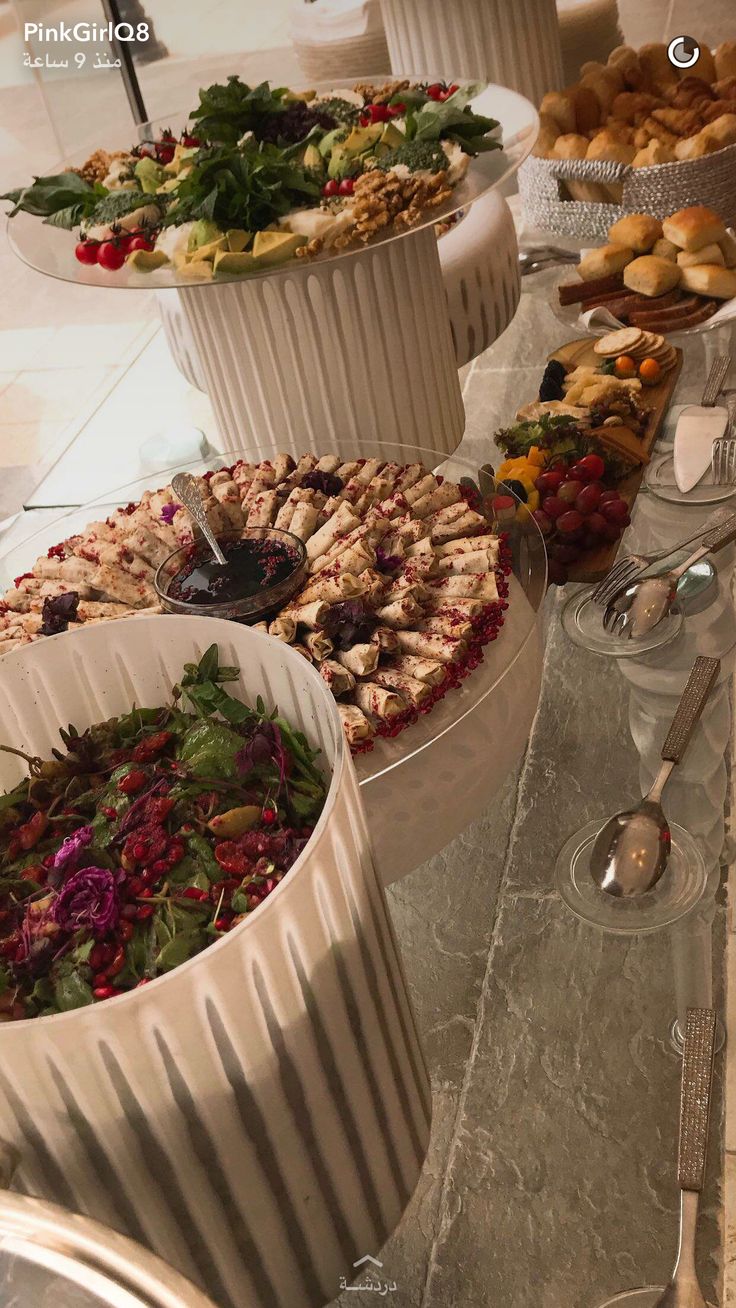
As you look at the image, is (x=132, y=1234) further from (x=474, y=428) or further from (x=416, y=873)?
(x=474, y=428)

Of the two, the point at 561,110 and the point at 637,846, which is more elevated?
the point at 561,110

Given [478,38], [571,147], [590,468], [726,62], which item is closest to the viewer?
[590,468]

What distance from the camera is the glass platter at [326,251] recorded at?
1.75 metres

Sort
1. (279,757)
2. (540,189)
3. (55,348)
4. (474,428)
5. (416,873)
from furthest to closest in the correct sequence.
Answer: (55,348) → (540,189) → (474,428) → (416,873) → (279,757)

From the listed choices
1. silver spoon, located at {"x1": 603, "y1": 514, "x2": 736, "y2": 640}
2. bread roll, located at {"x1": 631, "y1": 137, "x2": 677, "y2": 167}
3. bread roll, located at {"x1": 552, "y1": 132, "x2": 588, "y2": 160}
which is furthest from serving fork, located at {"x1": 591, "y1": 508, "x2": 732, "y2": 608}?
bread roll, located at {"x1": 552, "y1": 132, "x2": 588, "y2": 160}

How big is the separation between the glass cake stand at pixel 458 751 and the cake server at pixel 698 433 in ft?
1.68

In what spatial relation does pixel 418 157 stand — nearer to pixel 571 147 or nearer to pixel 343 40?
pixel 571 147

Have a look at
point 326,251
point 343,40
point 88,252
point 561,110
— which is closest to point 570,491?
point 326,251

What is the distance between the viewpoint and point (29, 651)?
0.97 metres

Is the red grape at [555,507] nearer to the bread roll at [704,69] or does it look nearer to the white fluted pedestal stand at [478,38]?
the bread roll at [704,69]

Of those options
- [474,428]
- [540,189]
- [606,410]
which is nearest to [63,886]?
[606,410]

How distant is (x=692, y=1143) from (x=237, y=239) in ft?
4.56

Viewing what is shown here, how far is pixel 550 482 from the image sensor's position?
1.86m

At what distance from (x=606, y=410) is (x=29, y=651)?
4.47ft
